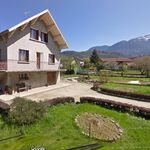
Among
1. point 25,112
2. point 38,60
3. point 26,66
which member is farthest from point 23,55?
point 25,112

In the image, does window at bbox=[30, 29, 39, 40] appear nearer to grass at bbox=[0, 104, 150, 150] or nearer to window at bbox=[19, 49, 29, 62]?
window at bbox=[19, 49, 29, 62]

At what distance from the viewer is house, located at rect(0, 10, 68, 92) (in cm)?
2203

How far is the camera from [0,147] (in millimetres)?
10398

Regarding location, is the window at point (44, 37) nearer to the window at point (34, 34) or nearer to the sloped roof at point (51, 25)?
the sloped roof at point (51, 25)

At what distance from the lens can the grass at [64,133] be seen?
10.5 meters

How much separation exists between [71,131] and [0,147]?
397 cm

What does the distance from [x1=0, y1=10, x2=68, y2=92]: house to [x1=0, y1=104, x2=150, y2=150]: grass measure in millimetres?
9821

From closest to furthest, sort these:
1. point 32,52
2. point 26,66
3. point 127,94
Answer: point 127,94 < point 26,66 < point 32,52

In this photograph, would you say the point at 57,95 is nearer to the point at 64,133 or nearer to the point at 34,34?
the point at 34,34

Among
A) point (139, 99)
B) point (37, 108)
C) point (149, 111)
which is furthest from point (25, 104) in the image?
point (139, 99)

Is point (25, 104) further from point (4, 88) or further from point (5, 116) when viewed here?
point (4, 88)

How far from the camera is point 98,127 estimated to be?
496 inches

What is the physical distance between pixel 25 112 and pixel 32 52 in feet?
45.6

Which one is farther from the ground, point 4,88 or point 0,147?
point 4,88
